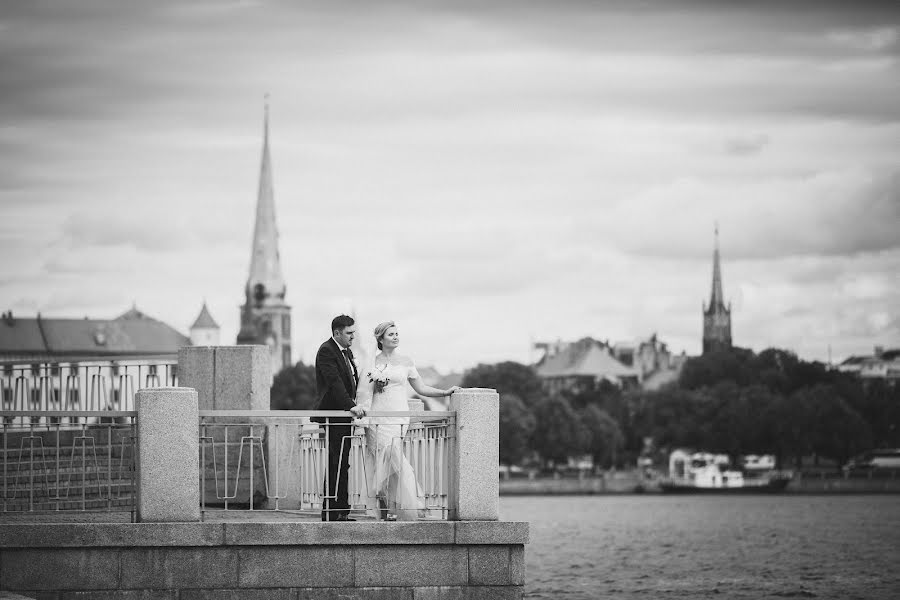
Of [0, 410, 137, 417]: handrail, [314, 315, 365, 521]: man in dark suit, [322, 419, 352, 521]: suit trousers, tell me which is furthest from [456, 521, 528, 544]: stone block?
[0, 410, 137, 417]: handrail

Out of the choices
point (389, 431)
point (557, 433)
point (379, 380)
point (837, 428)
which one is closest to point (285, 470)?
point (379, 380)

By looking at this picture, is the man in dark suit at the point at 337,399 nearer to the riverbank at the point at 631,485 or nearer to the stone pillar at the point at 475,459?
the stone pillar at the point at 475,459

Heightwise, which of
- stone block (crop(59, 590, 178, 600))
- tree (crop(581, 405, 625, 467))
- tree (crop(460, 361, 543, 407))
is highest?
tree (crop(460, 361, 543, 407))

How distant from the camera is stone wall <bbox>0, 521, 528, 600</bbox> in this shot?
48.5ft

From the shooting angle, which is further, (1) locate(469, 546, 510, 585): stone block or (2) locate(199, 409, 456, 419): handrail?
(2) locate(199, 409, 456, 419): handrail

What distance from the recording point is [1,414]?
50.6ft

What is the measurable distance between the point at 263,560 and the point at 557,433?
150 meters

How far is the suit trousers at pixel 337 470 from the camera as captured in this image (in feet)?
53.1

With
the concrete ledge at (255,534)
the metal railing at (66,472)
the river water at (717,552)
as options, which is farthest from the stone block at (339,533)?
the river water at (717,552)

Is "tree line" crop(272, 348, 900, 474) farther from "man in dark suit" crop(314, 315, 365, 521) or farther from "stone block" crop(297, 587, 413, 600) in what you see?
"stone block" crop(297, 587, 413, 600)

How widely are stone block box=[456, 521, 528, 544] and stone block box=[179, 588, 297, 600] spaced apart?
65.9 inches

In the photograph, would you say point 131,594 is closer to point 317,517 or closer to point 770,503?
point 317,517

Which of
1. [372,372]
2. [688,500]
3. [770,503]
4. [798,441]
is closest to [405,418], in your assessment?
[372,372]

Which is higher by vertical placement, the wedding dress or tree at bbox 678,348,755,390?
tree at bbox 678,348,755,390
